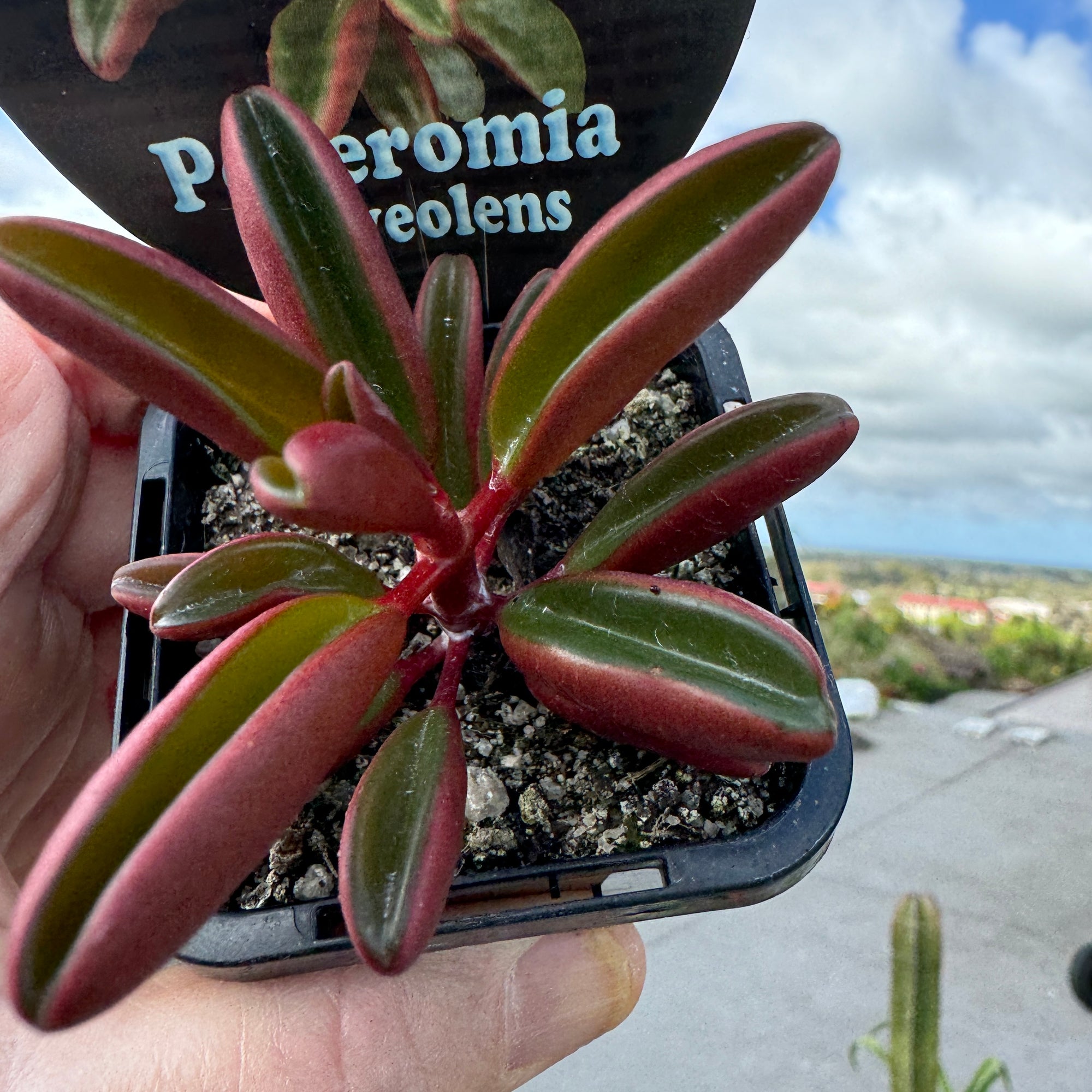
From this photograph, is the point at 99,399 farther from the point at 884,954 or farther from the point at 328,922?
the point at 884,954

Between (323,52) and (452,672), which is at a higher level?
(323,52)

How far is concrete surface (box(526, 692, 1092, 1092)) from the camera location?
189 cm

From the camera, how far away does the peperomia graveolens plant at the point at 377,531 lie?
0.38 m

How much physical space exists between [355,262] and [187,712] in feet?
0.99

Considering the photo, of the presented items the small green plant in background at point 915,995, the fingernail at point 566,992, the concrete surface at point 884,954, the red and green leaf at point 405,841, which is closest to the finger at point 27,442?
the red and green leaf at point 405,841

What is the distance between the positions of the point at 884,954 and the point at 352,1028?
5.82 feet

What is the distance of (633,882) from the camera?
27.0 inches

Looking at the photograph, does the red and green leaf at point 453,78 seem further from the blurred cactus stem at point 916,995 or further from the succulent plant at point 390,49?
the blurred cactus stem at point 916,995

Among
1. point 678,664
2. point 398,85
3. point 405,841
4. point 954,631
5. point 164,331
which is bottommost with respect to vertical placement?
point 954,631

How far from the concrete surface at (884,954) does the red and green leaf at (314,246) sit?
1747mm

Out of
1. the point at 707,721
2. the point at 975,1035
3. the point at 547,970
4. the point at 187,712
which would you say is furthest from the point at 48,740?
the point at 975,1035

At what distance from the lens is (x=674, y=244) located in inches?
19.2

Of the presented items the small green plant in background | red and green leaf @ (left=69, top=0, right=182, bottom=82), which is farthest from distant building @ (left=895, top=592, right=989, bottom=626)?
red and green leaf @ (left=69, top=0, right=182, bottom=82)

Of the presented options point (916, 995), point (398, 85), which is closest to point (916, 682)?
point (916, 995)
